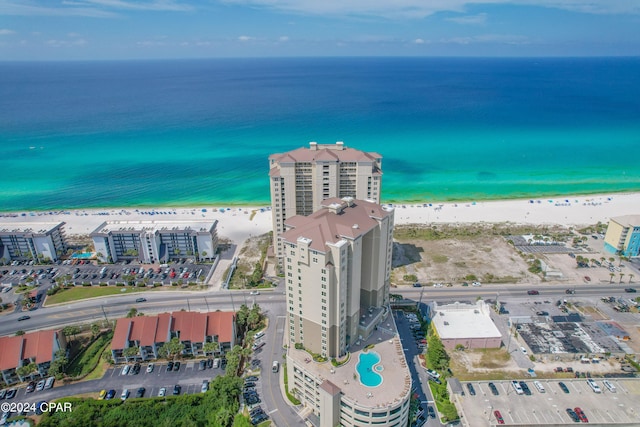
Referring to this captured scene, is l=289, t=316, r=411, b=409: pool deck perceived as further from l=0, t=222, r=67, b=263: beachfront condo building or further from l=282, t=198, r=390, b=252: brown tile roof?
l=0, t=222, r=67, b=263: beachfront condo building

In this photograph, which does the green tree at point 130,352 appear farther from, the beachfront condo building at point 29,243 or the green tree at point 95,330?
the beachfront condo building at point 29,243

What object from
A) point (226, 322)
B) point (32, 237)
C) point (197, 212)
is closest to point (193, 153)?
point (197, 212)

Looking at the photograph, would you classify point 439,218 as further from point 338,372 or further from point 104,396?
point 104,396

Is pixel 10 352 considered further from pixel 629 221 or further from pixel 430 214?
pixel 629 221

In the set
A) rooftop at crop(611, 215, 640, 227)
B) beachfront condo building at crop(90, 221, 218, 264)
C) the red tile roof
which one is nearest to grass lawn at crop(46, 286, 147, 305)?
beachfront condo building at crop(90, 221, 218, 264)

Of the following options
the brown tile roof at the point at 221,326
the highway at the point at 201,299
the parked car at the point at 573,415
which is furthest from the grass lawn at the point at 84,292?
the parked car at the point at 573,415

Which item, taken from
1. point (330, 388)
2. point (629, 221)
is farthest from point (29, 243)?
point (629, 221)
